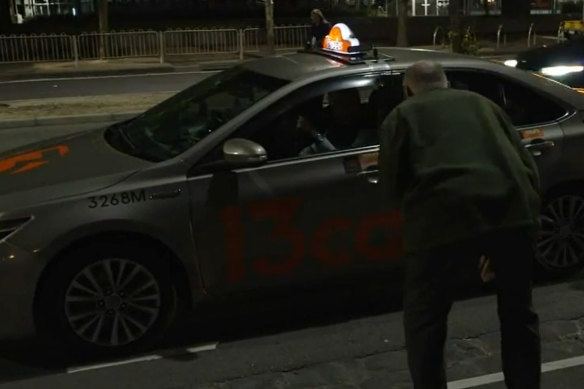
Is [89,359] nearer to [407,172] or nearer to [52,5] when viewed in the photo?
[407,172]

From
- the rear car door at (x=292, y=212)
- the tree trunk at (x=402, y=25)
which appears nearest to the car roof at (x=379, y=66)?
the rear car door at (x=292, y=212)

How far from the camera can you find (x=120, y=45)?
24719 mm

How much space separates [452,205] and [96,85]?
17507 millimetres

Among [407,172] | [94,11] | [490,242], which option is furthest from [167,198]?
[94,11]

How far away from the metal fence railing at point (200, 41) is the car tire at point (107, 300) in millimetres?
21020

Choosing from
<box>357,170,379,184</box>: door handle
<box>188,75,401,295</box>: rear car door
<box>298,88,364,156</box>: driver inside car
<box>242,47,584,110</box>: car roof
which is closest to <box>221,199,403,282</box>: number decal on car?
<box>188,75,401,295</box>: rear car door

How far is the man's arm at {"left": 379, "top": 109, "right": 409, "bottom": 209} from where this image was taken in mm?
3166

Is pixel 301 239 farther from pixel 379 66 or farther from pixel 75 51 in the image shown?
pixel 75 51

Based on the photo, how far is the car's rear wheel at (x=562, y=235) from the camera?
16.9 ft

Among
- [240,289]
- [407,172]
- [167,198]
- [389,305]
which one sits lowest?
[389,305]

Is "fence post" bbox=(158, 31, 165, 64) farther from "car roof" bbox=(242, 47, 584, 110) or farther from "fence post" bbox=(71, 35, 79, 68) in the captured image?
"car roof" bbox=(242, 47, 584, 110)

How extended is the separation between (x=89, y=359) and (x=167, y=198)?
0.96 m

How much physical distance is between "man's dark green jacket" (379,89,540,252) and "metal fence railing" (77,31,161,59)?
22.1 metres

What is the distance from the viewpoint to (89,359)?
4.33m
